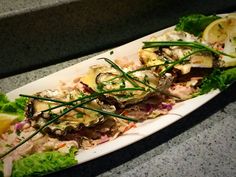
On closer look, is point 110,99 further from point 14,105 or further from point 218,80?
point 218,80

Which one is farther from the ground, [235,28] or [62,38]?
[62,38]

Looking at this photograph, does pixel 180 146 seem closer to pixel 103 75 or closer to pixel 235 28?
pixel 103 75

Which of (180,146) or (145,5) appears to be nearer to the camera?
(180,146)

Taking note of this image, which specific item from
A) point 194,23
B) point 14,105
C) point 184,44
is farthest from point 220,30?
point 14,105

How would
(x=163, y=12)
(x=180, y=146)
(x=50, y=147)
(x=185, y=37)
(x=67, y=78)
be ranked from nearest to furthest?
(x=50, y=147) → (x=180, y=146) → (x=67, y=78) → (x=185, y=37) → (x=163, y=12)

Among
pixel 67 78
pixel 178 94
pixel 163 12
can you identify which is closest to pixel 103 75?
pixel 67 78

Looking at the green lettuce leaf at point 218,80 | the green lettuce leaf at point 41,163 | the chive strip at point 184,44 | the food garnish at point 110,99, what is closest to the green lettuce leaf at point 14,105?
the food garnish at point 110,99
